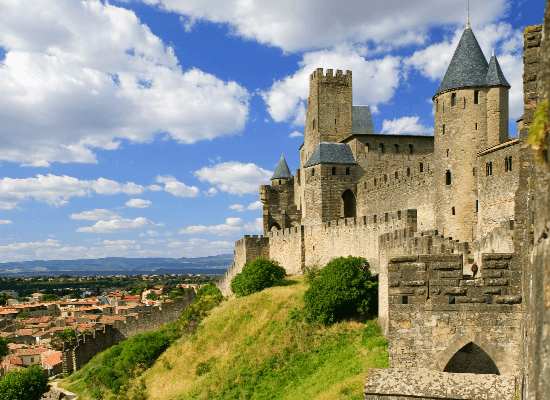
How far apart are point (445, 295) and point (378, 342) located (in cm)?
1483

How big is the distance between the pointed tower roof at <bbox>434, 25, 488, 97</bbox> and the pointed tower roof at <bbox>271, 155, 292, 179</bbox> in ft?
86.8

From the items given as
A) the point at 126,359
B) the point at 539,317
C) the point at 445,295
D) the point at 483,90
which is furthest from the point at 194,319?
the point at 539,317

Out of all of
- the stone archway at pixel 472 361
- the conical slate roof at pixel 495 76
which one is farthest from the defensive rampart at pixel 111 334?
the stone archway at pixel 472 361

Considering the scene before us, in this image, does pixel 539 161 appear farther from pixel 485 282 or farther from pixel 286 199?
pixel 286 199

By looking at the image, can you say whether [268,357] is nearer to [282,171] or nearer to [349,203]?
[349,203]

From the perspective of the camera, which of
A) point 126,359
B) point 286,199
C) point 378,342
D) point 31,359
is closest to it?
point 378,342

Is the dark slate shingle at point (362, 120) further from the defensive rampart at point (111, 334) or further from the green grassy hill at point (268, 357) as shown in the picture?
the defensive rampart at point (111, 334)

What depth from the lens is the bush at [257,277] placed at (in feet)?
125

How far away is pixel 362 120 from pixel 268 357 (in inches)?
1128

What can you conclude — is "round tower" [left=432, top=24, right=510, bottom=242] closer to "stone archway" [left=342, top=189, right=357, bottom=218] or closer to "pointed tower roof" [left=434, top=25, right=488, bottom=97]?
"pointed tower roof" [left=434, top=25, right=488, bottom=97]

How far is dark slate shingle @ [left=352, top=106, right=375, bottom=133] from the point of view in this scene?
47.4 meters

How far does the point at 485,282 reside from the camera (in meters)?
7.48

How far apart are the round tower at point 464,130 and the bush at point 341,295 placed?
626cm

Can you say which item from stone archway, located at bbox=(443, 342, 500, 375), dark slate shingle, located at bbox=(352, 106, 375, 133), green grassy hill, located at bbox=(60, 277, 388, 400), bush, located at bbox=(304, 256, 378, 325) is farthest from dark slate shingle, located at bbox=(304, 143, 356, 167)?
stone archway, located at bbox=(443, 342, 500, 375)
